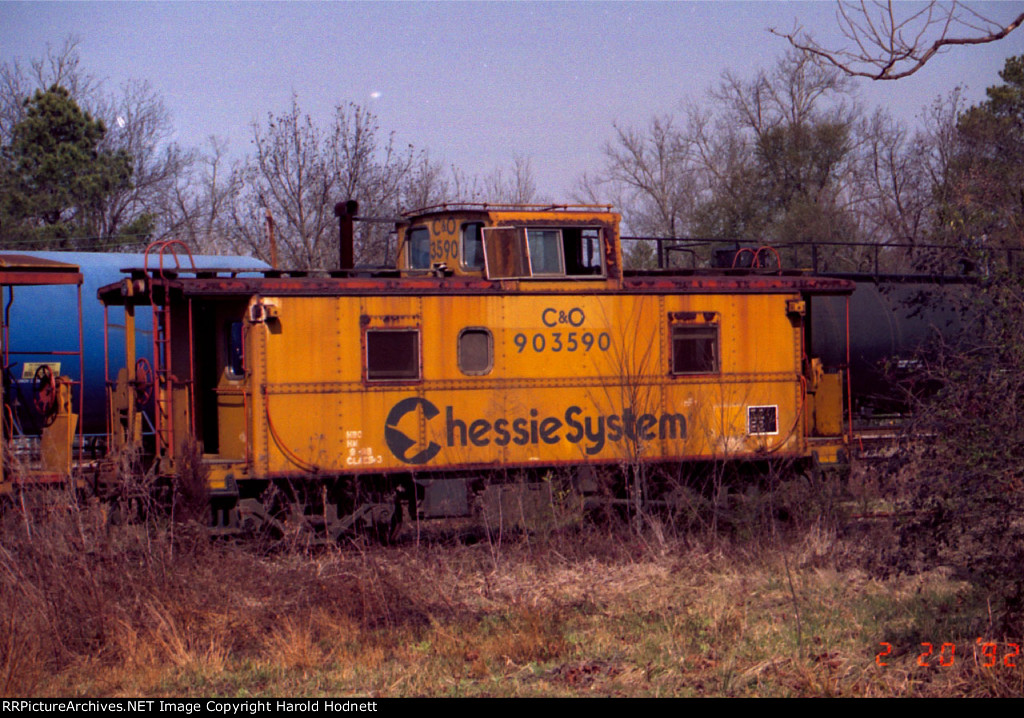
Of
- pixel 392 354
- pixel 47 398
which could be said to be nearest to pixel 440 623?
pixel 392 354

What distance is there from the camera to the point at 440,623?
8.97 metres

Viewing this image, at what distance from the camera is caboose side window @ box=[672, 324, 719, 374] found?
12799 mm

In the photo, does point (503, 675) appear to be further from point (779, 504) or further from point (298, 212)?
point (298, 212)

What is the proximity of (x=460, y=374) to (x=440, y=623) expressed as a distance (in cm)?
387

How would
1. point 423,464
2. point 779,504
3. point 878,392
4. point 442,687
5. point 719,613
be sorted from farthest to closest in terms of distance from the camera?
point 878,392
point 779,504
point 423,464
point 719,613
point 442,687

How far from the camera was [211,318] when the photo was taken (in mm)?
12672

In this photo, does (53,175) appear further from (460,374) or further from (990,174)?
(990,174)

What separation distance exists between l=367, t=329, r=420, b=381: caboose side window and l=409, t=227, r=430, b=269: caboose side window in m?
1.73

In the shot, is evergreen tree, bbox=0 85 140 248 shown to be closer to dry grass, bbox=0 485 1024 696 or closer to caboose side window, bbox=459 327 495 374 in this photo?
caboose side window, bbox=459 327 495 374

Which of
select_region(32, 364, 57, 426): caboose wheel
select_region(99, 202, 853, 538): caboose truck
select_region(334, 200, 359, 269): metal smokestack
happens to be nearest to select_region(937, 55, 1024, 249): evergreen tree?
select_region(99, 202, 853, 538): caboose truck

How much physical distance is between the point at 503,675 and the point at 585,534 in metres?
4.56

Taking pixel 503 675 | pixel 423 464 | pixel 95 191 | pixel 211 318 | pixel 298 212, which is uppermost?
pixel 95 191
